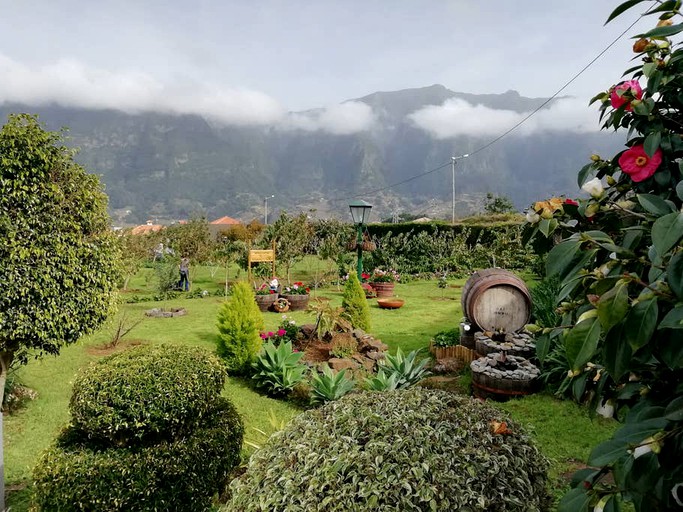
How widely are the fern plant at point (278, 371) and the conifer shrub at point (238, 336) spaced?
0.40 meters

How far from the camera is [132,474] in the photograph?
348 centimetres

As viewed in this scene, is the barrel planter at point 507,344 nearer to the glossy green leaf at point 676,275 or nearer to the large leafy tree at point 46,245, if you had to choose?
the large leafy tree at point 46,245

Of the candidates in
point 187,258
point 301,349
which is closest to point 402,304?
point 301,349

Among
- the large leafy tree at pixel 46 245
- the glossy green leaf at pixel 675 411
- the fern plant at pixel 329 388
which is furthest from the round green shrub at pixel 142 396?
the glossy green leaf at pixel 675 411

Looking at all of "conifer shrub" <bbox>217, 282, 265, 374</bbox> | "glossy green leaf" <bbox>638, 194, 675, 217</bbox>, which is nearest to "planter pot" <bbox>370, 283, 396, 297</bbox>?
"conifer shrub" <bbox>217, 282, 265, 374</bbox>

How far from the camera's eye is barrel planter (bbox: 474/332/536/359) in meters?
7.01

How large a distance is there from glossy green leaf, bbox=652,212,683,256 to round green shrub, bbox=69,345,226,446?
364cm


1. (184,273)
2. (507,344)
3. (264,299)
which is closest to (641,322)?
(507,344)

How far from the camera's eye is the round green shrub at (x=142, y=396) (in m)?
3.53

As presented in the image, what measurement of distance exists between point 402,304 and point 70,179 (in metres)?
11.1

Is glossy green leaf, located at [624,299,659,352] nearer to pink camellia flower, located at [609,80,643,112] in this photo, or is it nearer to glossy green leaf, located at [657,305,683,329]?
glossy green leaf, located at [657,305,683,329]

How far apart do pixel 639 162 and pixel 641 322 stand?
0.95 metres

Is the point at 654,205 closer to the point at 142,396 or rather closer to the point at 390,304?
the point at 142,396

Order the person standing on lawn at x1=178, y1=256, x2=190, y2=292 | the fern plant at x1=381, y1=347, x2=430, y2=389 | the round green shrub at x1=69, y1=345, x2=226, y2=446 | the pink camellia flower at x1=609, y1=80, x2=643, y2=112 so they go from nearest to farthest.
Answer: the pink camellia flower at x1=609, y1=80, x2=643, y2=112, the round green shrub at x1=69, y1=345, x2=226, y2=446, the fern plant at x1=381, y1=347, x2=430, y2=389, the person standing on lawn at x1=178, y1=256, x2=190, y2=292
